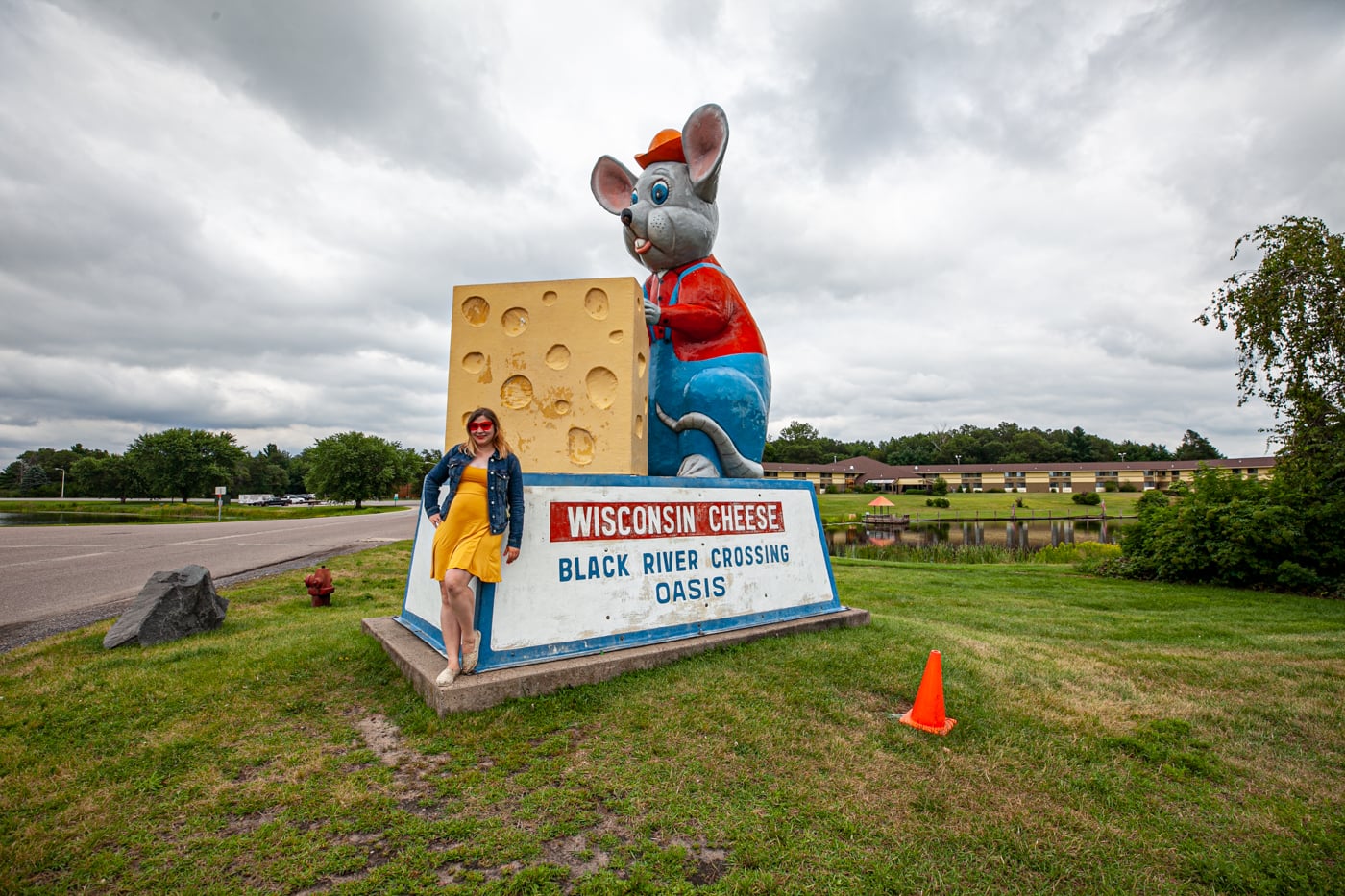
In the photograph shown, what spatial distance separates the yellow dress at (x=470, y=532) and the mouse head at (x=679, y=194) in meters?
3.19

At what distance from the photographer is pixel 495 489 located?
11.7 feet

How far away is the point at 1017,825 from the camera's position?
8.25ft

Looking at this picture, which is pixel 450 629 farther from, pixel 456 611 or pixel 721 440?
pixel 721 440

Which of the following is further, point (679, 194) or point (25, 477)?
point (25, 477)

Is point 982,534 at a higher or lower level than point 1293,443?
Result: lower

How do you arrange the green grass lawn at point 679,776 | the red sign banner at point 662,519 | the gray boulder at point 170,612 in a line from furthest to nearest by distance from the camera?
the gray boulder at point 170,612 → the red sign banner at point 662,519 → the green grass lawn at point 679,776

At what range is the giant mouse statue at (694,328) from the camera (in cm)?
555

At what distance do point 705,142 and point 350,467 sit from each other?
149ft

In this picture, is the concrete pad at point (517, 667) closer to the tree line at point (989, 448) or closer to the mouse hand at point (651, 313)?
the mouse hand at point (651, 313)

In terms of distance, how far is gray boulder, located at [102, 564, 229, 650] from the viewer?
488cm

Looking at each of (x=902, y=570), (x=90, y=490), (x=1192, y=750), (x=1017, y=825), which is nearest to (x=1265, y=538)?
(x=902, y=570)

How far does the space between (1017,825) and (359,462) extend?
48.6 m

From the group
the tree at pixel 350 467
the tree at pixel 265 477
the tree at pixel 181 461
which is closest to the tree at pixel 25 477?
the tree at pixel 265 477

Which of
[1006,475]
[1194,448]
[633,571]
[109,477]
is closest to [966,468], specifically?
[1006,475]
